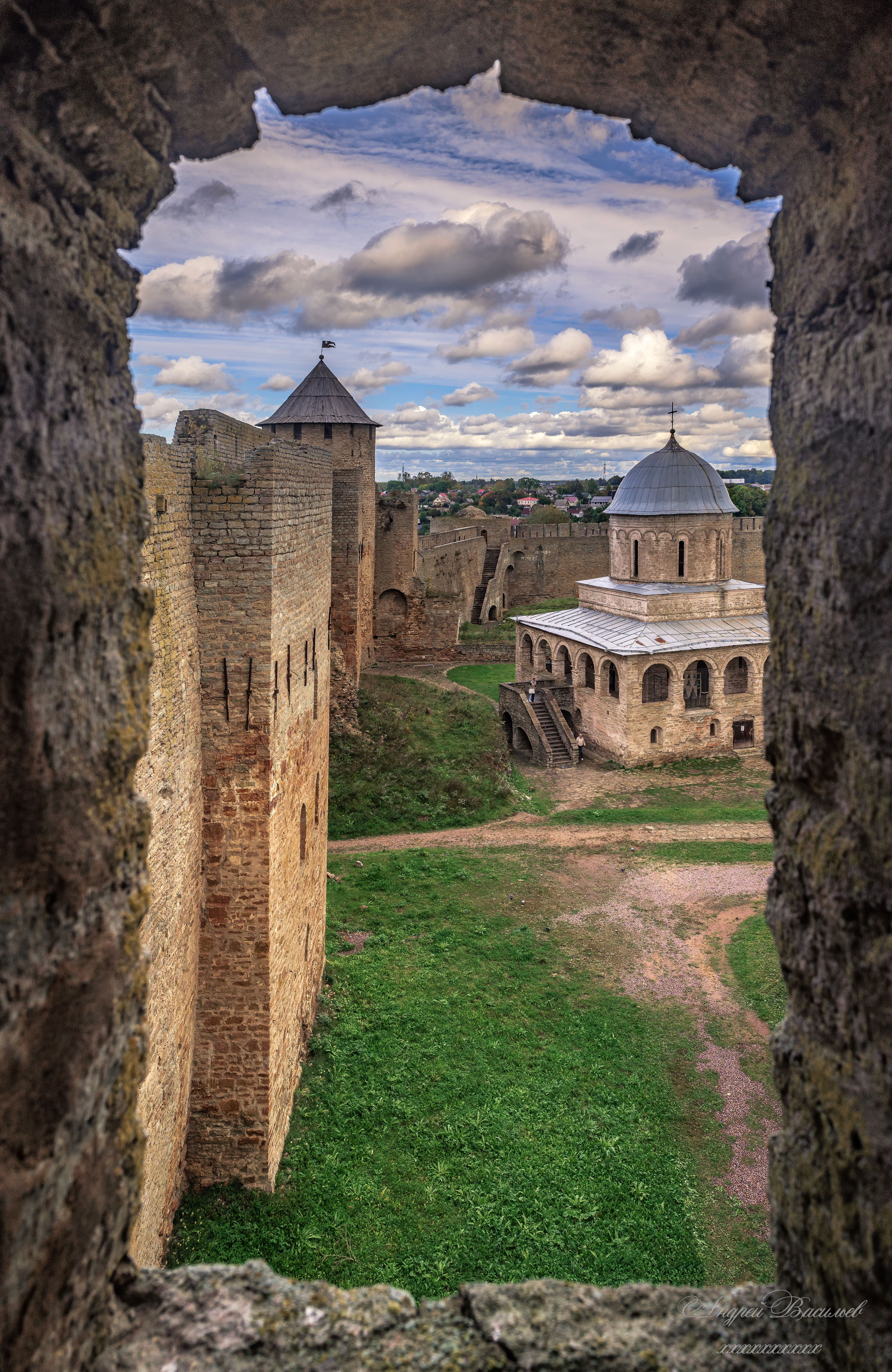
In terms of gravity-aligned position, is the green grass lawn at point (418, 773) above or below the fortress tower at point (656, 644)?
below

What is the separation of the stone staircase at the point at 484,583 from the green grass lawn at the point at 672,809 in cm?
2378

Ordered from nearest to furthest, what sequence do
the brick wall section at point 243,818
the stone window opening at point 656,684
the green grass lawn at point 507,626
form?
the brick wall section at point 243,818
the stone window opening at point 656,684
the green grass lawn at point 507,626

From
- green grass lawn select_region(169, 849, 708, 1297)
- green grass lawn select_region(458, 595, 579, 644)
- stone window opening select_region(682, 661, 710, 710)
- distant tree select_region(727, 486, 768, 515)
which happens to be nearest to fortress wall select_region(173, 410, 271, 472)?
green grass lawn select_region(169, 849, 708, 1297)

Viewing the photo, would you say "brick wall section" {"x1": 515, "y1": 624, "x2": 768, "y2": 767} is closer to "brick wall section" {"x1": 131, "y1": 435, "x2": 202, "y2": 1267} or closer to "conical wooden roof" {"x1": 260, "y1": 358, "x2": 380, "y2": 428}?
"conical wooden roof" {"x1": 260, "y1": 358, "x2": 380, "y2": 428}

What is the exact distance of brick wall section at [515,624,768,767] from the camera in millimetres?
25219

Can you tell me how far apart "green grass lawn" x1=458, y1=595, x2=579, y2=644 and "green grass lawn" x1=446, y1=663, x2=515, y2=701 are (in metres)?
2.12

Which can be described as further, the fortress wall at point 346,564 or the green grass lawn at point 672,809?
the fortress wall at point 346,564

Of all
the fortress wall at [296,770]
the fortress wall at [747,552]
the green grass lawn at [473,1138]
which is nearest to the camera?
the green grass lawn at [473,1138]

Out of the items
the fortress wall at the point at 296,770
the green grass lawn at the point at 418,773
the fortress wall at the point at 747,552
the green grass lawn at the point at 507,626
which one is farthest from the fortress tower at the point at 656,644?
the fortress wall at the point at 747,552

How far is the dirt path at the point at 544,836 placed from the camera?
734 inches

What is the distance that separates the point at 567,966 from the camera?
13266 mm

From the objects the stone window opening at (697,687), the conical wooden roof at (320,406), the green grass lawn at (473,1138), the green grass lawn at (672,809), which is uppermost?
the conical wooden roof at (320,406)

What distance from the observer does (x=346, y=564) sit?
2325 cm

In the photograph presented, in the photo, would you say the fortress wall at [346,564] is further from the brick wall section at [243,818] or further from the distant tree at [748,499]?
→ the distant tree at [748,499]
